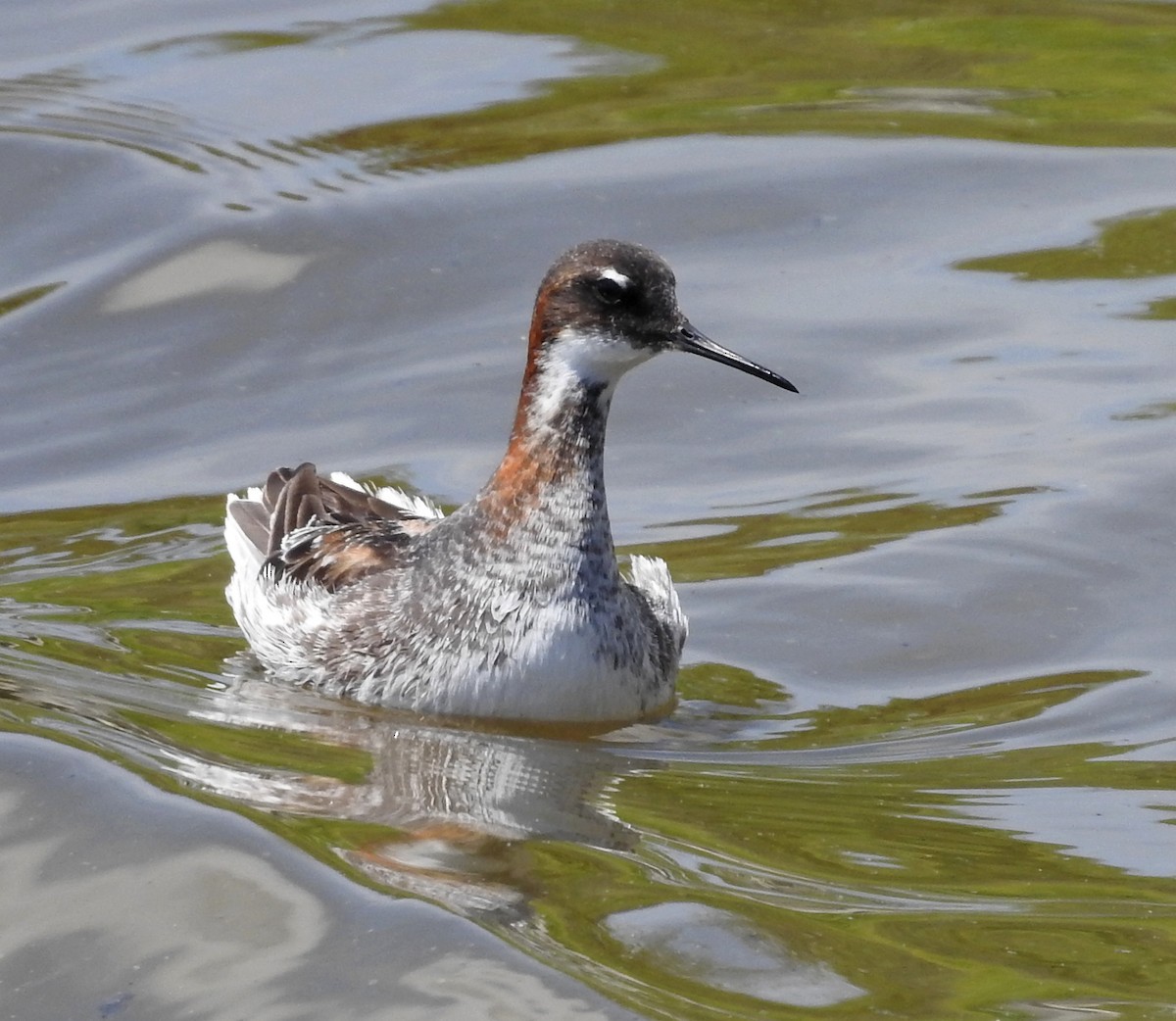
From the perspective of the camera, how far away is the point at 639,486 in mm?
10719

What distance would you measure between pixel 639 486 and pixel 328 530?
75.4 inches

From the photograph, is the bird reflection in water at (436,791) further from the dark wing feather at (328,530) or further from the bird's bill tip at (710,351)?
the bird's bill tip at (710,351)

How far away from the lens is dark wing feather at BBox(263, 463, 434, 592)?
906cm

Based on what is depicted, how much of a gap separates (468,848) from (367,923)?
841 millimetres

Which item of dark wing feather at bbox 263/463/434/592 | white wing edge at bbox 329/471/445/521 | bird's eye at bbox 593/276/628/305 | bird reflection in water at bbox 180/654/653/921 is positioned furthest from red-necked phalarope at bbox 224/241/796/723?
white wing edge at bbox 329/471/445/521

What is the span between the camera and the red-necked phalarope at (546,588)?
8.03 metres

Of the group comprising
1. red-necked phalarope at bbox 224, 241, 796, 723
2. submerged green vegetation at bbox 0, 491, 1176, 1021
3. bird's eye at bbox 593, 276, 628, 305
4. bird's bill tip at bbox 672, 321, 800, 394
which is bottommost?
submerged green vegetation at bbox 0, 491, 1176, 1021

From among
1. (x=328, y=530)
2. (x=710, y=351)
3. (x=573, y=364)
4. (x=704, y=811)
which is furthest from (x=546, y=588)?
(x=328, y=530)

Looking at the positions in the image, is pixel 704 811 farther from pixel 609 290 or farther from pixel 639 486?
pixel 639 486

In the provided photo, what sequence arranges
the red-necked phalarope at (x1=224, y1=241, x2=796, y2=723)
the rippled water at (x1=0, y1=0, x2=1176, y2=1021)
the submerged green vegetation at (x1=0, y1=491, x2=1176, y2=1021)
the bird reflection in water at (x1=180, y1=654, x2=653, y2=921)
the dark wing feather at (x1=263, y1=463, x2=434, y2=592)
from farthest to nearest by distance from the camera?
the dark wing feather at (x1=263, y1=463, x2=434, y2=592)
the red-necked phalarope at (x1=224, y1=241, x2=796, y2=723)
the bird reflection in water at (x1=180, y1=654, x2=653, y2=921)
the rippled water at (x1=0, y1=0, x2=1176, y2=1021)
the submerged green vegetation at (x1=0, y1=491, x2=1176, y2=1021)

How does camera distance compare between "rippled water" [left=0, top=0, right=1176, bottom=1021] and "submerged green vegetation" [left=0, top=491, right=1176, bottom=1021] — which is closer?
"submerged green vegetation" [left=0, top=491, right=1176, bottom=1021]

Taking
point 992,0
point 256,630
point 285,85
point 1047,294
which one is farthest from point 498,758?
point 992,0

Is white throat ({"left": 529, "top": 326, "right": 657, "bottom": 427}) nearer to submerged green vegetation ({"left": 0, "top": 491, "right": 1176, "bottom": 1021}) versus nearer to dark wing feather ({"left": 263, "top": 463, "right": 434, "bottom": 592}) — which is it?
dark wing feather ({"left": 263, "top": 463, "right": 434, "bottom": 592})

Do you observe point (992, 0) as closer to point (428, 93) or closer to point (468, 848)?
point (428, 93)
